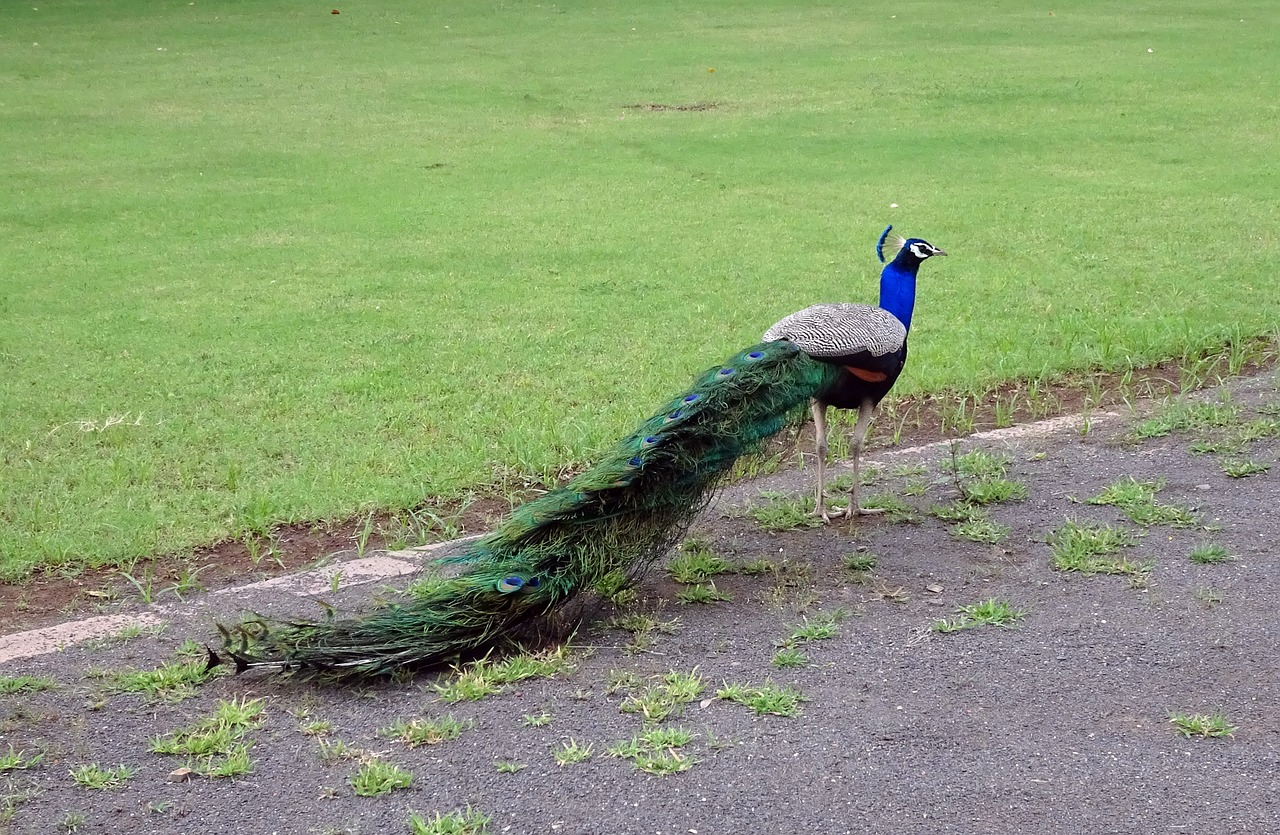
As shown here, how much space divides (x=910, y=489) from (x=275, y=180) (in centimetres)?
736

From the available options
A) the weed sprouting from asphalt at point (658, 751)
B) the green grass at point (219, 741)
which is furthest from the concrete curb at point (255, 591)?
the weed sprouting from asphalt at point (658, 751)

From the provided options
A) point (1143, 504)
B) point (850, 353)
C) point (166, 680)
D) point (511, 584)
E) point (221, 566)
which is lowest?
point (221, 566)

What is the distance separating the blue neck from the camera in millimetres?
5273

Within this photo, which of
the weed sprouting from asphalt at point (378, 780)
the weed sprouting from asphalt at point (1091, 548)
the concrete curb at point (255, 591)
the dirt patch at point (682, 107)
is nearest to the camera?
the weed sprouting from asphalt at point (378, 780)

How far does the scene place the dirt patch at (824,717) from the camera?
3252 mm

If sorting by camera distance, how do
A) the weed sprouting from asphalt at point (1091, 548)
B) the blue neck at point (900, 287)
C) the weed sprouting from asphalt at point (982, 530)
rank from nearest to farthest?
the weed sprouting from asphalt at point (1091, 548) → the weed sprouting from asphalt at point (982, 530) → the blue neck at point (900, 287)

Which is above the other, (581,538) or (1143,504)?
(581,538)

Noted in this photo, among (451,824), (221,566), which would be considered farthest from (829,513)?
(451,824)

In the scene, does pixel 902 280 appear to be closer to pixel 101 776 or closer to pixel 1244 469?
pixel 1244 469

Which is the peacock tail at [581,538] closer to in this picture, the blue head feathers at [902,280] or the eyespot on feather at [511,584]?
the eyespot on feather at [511,584]

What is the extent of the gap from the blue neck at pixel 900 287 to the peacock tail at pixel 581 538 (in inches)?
24.1

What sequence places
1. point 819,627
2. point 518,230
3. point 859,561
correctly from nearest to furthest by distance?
point 819,627 < point 859,561 < point 518,230

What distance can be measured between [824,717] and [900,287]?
6.99 feet

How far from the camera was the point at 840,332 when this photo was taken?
15.8 ft
